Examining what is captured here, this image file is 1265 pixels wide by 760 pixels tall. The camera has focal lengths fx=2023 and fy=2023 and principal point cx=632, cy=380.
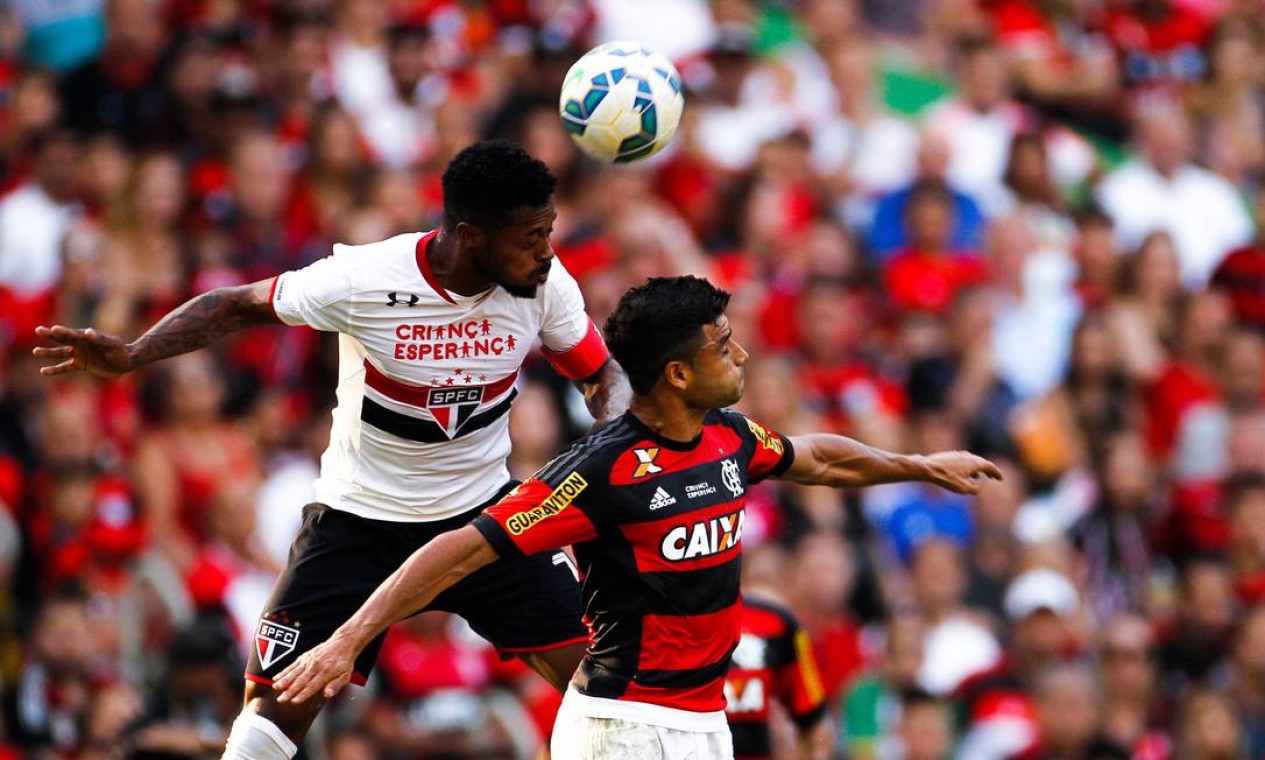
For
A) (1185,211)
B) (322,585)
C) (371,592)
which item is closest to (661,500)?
(371,592)

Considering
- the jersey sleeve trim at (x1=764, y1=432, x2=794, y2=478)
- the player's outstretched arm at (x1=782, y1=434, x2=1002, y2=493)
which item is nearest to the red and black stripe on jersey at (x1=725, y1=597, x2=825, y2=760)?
the player's outstretched arm at (x1=782, y1=434, x2=1002, y2=493)

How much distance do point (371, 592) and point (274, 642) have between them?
382 millimetres

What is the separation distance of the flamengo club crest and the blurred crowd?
5.61 ft

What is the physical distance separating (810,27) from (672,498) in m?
9.48

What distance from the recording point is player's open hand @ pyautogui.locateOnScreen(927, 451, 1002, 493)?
7266 mm

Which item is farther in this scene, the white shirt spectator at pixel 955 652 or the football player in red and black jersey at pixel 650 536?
the white shirt spectator at pixel 955 652

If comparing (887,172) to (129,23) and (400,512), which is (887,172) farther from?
(400,512)

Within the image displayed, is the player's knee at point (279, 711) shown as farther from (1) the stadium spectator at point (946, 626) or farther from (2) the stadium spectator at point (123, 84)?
(2) the stadium spectator at point (123, 84)

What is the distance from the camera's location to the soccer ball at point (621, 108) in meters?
7.60

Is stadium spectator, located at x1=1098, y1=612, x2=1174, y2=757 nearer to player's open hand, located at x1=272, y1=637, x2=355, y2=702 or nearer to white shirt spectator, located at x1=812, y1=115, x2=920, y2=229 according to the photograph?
white shirt spectator, located at x1=812, y1=115, x2=920, y2=229

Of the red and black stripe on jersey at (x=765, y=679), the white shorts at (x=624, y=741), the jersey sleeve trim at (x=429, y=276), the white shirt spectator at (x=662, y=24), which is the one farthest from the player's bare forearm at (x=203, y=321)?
the white shirt spectator at (x=662, y=24)

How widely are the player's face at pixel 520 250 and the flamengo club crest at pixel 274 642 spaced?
4.80 ft

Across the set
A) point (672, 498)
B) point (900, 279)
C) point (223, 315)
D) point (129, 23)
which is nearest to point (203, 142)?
point (129, 23)

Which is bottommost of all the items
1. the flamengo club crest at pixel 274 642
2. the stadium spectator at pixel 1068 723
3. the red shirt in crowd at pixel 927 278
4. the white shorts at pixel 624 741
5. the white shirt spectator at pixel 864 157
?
the stadium spectator at pixel 1068 723
